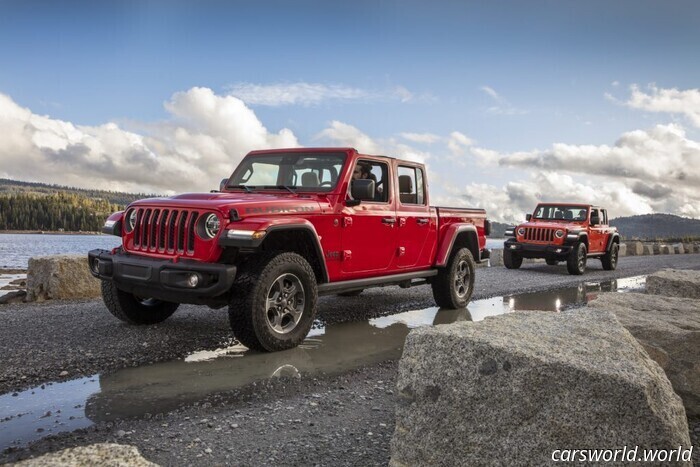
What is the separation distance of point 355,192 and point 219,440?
3388 millimetres

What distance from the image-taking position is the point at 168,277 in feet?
16.9

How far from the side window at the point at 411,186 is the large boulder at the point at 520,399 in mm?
4903

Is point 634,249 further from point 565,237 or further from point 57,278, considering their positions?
point 57,278

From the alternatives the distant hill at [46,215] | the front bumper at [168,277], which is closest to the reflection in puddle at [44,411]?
the front bumper at [168,277]

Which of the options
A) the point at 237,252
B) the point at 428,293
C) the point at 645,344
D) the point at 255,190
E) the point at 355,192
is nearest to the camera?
the point at 645,344

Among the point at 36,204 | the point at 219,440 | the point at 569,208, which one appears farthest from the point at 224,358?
the point at 36,204

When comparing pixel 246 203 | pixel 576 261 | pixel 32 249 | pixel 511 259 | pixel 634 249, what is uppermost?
pixel 246 203

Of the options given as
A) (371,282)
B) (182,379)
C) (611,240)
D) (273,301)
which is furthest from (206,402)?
(611,240)

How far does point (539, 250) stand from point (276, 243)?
1124 cm

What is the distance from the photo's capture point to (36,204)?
94.2 metres

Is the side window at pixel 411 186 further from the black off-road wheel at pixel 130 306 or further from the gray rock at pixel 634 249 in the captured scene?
the gray rock at pixel 634 249

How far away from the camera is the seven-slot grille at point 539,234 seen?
15.4 metres

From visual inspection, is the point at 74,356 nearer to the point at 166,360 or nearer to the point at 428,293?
the point at 166,360

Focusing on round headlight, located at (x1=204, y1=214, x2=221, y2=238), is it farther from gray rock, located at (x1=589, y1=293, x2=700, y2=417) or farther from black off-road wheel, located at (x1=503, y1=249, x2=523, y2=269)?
black off-road wheel, located at (x1=503, y1=249, x2=523, y2=269)
